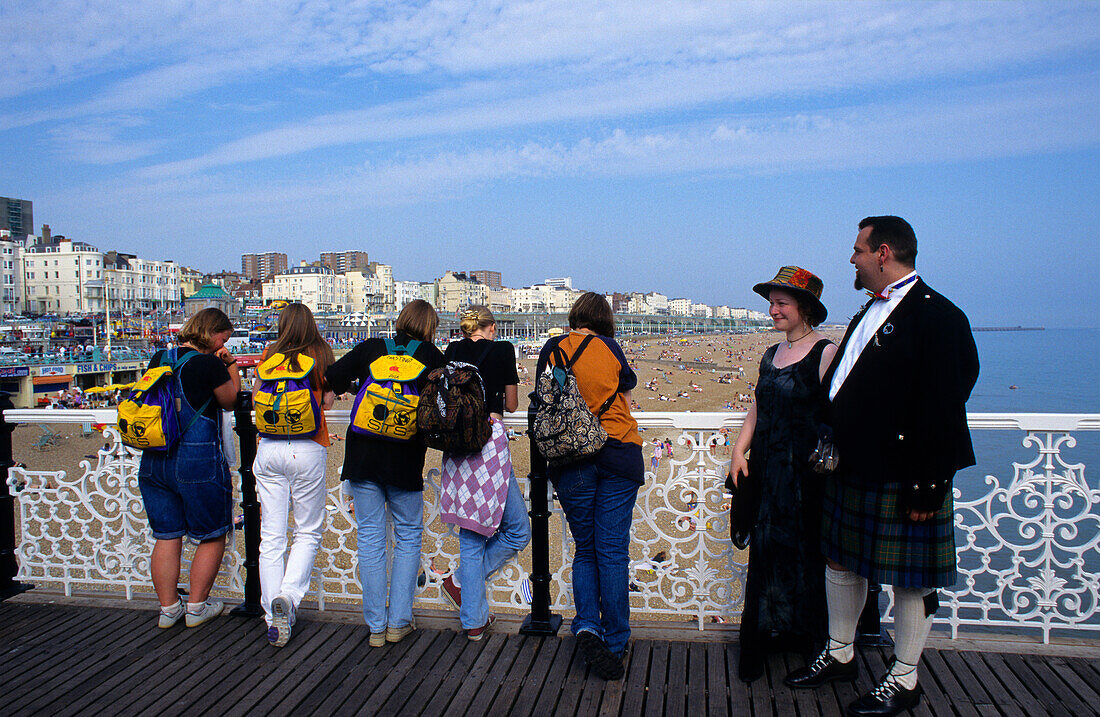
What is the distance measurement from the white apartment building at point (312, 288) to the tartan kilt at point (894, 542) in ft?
379

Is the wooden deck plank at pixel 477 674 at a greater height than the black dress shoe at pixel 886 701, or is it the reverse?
the black dress shoe at pixel 886 701

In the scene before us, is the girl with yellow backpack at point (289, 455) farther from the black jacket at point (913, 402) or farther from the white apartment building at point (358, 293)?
the white apartment building at point (358, 293)

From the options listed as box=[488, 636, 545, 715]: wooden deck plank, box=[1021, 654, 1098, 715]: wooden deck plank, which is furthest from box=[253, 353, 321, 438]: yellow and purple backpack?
box=[1021, 654, 1098, 715]: wooden deck plank

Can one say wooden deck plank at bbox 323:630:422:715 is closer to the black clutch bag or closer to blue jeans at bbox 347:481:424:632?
blue jeans at bbox 347:481:424:632

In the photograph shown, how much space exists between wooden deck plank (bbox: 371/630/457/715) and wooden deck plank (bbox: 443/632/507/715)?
205 millimetres

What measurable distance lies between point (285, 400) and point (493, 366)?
3.43ft

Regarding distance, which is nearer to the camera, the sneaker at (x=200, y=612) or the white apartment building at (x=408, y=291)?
the sneaker at (x=200, y=612)

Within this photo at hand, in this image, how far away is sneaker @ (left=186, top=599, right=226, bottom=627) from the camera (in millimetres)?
3609

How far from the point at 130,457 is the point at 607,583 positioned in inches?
118

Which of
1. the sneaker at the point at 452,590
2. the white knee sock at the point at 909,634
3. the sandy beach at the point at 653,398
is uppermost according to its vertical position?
the white knee sock at the point at 909,634

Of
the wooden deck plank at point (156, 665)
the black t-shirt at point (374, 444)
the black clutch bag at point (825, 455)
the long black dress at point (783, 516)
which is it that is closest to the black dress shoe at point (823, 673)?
the long black dress at point (783, 516)

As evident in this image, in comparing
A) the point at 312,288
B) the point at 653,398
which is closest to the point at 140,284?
the point at 312,288

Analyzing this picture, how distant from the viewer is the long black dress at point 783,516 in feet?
9.37

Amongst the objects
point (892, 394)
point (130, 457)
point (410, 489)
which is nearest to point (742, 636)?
point (892, 394)
